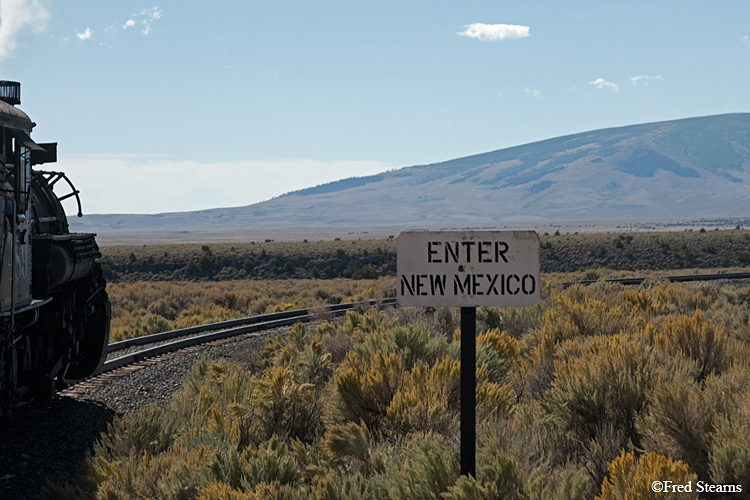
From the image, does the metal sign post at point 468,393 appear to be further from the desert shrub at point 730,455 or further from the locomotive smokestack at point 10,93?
the locomotive smokestack at point 10,93

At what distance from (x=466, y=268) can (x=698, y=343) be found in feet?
15.7

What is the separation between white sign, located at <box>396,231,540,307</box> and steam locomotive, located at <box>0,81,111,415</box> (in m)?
5.03

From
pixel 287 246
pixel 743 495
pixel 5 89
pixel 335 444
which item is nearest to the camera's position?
pixel 743 495

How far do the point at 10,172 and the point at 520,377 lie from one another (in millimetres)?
6276

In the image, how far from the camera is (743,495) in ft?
14.5

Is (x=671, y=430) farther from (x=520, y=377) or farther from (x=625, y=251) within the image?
(x=625, y=251)

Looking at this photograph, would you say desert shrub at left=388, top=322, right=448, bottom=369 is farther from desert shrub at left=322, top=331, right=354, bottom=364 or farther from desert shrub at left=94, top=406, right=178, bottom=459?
desert shrub at left=94, top=406, right=178, bottom=459

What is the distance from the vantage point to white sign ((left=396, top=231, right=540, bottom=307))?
4.43 metres

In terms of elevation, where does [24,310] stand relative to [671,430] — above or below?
above

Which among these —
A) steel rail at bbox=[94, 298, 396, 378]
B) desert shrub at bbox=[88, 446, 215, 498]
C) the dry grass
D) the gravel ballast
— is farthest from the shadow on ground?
steel rail at bbox=[94, 298, 396, 378]

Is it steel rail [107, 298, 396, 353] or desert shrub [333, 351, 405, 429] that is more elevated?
desert shrub [333, 351, 405, 429]

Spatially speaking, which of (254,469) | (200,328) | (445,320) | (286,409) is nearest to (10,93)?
(286,409)

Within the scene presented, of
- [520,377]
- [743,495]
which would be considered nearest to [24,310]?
[520,377]

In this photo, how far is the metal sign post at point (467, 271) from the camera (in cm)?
443
